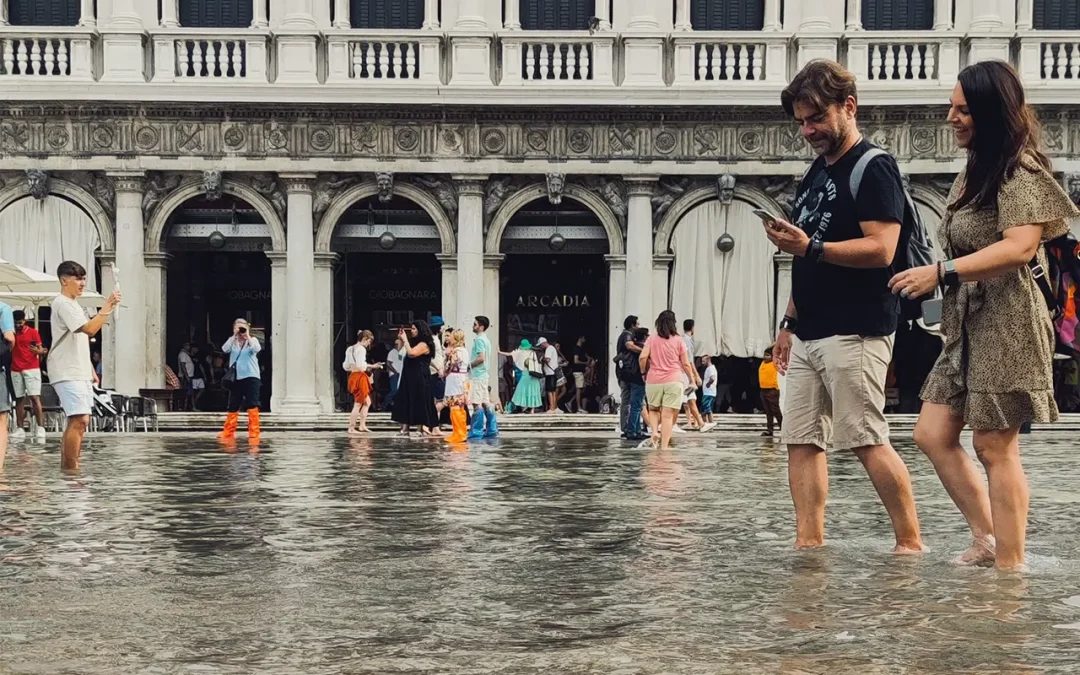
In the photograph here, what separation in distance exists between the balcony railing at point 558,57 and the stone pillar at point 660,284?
125 inches

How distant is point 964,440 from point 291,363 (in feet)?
43.3

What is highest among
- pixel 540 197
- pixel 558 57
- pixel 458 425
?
pixel 558 57

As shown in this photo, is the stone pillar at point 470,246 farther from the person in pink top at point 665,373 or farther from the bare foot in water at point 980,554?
the bare foot in water at point 980,554

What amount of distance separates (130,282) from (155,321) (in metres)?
0.80

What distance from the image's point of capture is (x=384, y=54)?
28.7 meters

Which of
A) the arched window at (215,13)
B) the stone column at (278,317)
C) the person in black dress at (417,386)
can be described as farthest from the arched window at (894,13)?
the person in black dress at (417,386)

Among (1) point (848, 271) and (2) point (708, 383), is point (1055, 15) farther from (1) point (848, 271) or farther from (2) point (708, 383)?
(1) point (848, 271)

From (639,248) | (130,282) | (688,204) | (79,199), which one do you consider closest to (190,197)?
(130,282)

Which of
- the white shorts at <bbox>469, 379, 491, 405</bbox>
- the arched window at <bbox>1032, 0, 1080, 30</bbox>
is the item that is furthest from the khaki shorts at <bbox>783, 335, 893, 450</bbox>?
the arched window at <bbox>1032, 0, 1080, 30</bbox>

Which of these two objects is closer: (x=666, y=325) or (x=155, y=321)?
(x=666, y=325)

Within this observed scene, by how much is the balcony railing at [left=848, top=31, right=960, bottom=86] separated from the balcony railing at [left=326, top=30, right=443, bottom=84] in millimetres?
7138

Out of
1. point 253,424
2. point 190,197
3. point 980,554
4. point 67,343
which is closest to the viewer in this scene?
point 980,554

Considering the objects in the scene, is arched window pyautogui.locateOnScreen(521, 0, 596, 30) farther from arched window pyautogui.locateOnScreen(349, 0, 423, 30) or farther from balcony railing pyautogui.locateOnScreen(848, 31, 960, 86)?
balcony railing pyautogui.locateOnScreen(848, 31, 960, 86)

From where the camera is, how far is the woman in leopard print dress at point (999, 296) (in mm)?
6090
